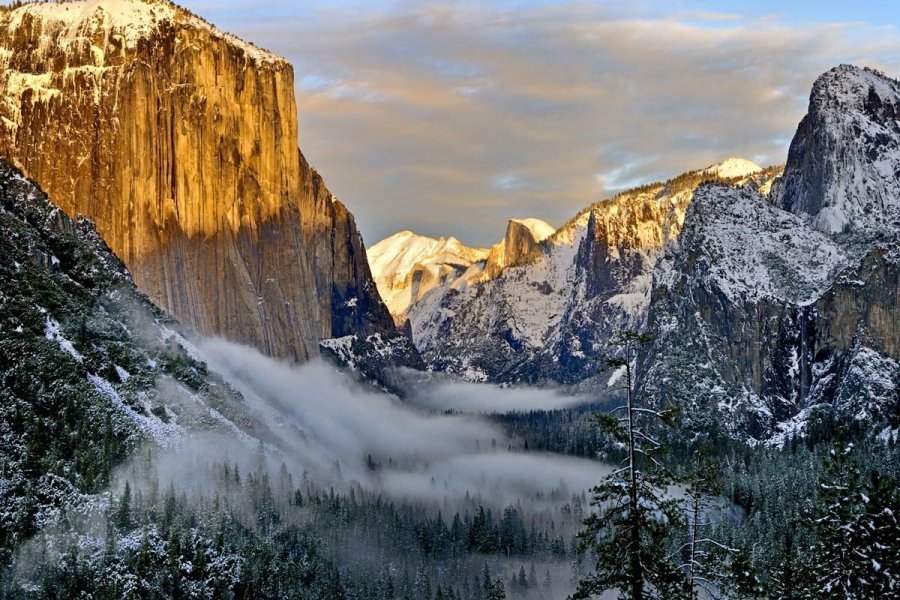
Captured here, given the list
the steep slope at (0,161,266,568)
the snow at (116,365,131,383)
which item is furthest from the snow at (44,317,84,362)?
the snow at (116,365,131,383)

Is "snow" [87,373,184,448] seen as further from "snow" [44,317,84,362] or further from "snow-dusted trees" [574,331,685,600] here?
"snow-dusted trees" [574,331,685,600]

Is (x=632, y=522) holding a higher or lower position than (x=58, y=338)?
lower

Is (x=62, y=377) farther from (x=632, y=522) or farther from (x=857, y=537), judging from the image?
(x=857, y=537)

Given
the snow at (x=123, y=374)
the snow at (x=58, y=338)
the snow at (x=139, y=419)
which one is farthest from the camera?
the snow at (x=123, y=374)

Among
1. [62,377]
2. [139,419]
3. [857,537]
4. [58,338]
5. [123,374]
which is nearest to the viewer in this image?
[857,537]

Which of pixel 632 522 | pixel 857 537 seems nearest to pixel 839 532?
pixel 857 537

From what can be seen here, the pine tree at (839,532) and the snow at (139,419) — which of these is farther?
the snow at (139,419)

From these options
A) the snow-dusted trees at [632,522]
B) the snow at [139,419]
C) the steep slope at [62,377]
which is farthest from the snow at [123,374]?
the snow-dusted trees at [632,522]

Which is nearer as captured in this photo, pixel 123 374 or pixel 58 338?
pixel 58 338

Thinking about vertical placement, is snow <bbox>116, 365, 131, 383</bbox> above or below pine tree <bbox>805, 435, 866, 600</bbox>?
above

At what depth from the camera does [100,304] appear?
188 m

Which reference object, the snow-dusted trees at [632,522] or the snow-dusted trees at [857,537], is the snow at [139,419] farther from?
the snow-dusted trees at [857,537]

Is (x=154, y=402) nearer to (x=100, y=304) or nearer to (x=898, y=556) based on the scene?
(x=100, y=304)

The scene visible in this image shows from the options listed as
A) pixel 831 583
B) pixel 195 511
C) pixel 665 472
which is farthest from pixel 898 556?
pixel 195 511
